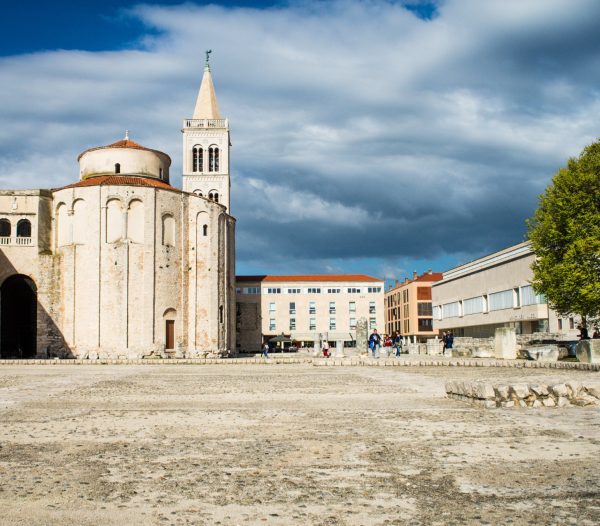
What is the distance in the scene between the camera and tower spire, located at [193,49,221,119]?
2987 inches

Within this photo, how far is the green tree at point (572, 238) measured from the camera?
1271 inches

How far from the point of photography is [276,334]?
351ft

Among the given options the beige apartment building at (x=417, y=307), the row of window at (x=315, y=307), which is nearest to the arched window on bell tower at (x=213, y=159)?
the row of window at (x=315, y=307)

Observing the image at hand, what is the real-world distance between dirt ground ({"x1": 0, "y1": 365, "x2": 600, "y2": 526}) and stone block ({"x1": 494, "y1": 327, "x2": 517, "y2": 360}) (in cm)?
2108

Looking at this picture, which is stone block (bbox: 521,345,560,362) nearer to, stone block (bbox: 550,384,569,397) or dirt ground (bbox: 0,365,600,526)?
stone block (bbox: 550,384,569,397)

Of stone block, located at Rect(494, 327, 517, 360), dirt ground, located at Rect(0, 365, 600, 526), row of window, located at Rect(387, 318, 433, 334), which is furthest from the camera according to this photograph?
row of window, located at Rect(387, 318, 433, 334)

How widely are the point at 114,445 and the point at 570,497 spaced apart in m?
5.12

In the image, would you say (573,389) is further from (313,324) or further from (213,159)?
(313,324)

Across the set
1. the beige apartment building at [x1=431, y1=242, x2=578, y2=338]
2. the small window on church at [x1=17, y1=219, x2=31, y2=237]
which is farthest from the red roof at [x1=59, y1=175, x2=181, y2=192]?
the beige apartment building at [x1=431, y1=242, x2=578, y2=338]

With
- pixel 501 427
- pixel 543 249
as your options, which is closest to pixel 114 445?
pixel 501 427

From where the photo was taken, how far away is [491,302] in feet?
210

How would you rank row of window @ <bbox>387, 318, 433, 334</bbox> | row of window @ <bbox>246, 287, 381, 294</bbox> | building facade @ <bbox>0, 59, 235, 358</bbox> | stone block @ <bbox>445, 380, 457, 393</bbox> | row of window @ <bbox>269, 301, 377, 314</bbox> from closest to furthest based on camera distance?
stone block @ <bbox>445, 380, 457, 393</bbox>
building facade @ <bbox>0, 59, 235, 358</bbox>
row of window @ <bbox>387, 318, 433, 334</bbox>
row of window @ <bbox>269, 301, 377, 314</bbox>
row of window @ <bbox>246, 287, 381, 294</bbox>

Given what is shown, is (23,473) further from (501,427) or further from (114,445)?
(501,427)

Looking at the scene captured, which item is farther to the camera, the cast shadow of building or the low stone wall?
the cast shadow of building
